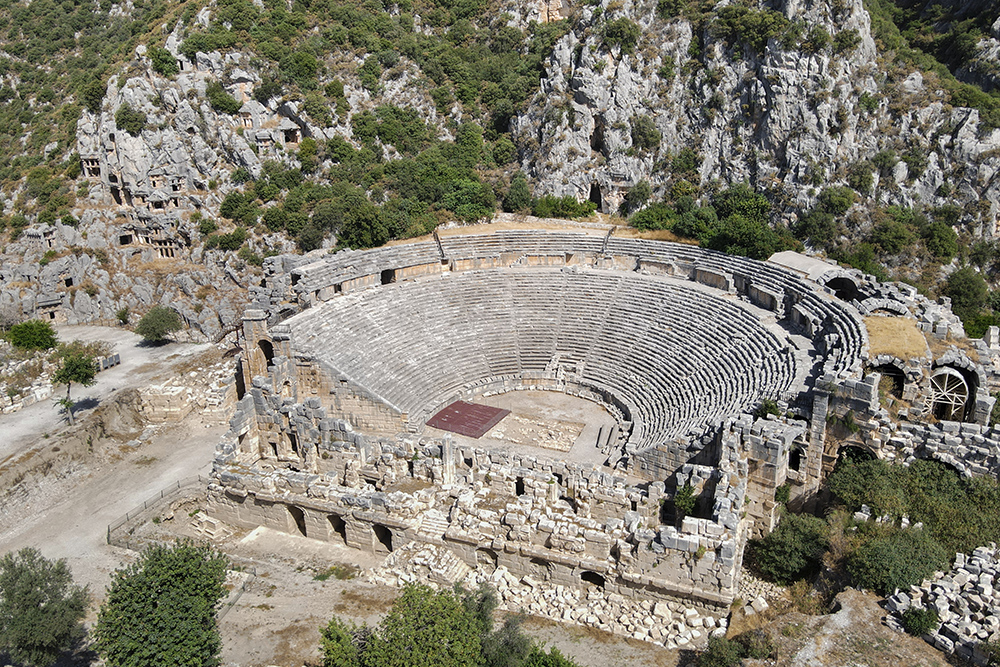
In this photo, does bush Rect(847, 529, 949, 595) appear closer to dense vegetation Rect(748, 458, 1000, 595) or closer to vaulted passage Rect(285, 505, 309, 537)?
dense vegetation Rect(748, 458, 1000, 595)

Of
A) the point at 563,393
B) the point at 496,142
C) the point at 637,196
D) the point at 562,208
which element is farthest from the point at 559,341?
the point at 496,142

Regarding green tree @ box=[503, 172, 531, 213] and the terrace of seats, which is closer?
the terrace of seats

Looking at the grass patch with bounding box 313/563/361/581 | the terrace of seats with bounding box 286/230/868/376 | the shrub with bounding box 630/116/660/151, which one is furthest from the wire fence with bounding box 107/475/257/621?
the shrub with bounding box 630/116/660/151

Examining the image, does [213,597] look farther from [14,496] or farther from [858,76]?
[858,76]

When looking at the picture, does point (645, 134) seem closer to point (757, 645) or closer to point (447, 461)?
point (447, 461)

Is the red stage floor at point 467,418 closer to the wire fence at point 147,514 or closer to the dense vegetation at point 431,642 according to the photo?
the wire fence at point 147,514

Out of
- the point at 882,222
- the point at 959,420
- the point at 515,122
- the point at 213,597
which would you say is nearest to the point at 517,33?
the point at 515,122
